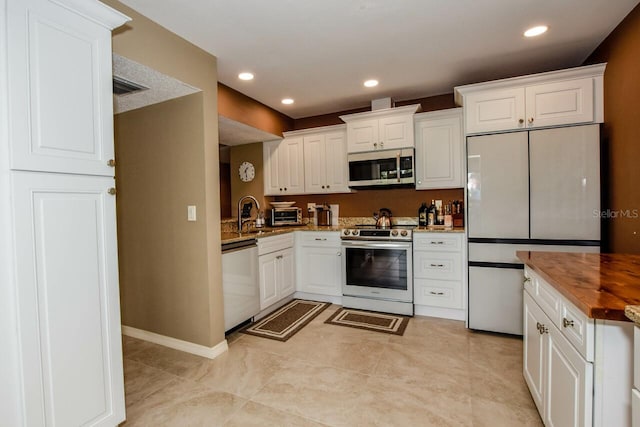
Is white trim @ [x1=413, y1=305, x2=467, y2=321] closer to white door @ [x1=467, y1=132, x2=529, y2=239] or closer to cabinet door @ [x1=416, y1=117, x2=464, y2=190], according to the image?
white door @ [x1=467, y1=132, x2=529, y2=239]

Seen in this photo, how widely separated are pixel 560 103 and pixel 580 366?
2344 mm

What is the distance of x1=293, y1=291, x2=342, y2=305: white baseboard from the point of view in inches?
146

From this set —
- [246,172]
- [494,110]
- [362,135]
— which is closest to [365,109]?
[362,135]

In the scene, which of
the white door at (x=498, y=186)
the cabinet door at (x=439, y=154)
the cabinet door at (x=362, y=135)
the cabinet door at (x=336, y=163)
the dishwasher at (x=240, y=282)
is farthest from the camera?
the cabinet door at (x=336, y=163)

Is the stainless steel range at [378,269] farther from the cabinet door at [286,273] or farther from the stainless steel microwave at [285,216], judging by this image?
the stainless steel microwave at [285,216]

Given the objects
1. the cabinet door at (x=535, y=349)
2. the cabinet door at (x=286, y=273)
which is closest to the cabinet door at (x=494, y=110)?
the cabinet door at (x=535, y=349)

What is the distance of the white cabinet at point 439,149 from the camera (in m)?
3.32

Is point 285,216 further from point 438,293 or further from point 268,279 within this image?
point 438,293

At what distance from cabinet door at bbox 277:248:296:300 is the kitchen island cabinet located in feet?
8.10

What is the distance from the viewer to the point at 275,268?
3459mm

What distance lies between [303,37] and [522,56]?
1.96 m

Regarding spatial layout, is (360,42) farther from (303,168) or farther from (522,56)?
(303,168)

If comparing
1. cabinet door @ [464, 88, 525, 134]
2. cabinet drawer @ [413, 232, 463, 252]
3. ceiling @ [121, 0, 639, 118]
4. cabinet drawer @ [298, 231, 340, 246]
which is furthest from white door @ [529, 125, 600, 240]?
cabinet drawer @ [298, 231, 340, 246]

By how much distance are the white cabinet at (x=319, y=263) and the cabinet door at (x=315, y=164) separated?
2.25ft
